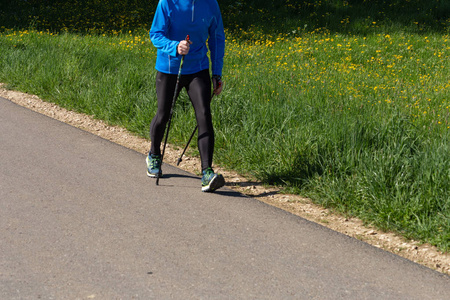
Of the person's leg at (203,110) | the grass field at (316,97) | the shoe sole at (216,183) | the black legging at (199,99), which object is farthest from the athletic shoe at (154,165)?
the grass field at (316,97)

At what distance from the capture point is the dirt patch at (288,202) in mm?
4316

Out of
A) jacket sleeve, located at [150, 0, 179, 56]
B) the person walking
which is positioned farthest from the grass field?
jacket sleeve, located at [150, 0, 179, 56]

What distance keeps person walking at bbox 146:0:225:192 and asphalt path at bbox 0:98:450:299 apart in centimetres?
54

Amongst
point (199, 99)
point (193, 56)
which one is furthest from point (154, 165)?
point (193, 56)

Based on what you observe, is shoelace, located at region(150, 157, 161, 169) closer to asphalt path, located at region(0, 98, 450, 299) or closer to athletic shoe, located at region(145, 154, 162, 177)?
athletic shoe, located at region(145, 154, 162, 177)

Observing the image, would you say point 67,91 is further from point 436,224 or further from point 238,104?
point 436,224

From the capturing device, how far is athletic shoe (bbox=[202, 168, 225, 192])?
539 centimetres

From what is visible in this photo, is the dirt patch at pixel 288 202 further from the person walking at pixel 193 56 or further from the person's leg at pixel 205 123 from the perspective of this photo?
the person walking at pixel 193 56

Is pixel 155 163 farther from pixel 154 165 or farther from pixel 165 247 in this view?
pixel 165 247

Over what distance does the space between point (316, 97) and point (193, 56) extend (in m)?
2.44

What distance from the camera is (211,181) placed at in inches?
212

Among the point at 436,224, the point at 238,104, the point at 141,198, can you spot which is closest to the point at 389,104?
the point at 238,104

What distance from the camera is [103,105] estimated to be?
834 centimetres

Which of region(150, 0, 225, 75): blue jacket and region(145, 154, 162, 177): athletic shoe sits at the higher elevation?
region(150, 0, 225, 75): blue jacket
